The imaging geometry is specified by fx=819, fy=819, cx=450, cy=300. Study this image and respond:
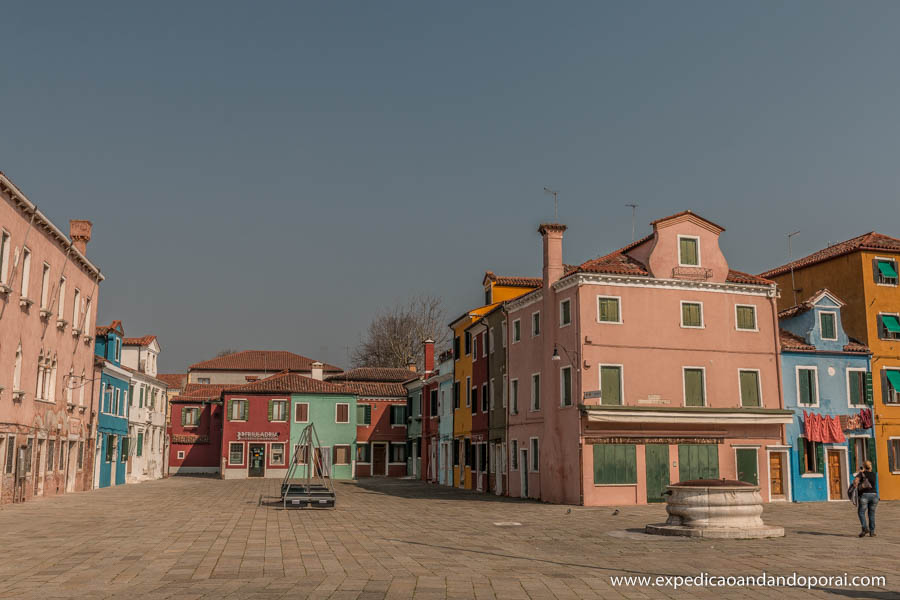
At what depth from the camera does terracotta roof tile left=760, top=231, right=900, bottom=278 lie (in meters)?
37.0

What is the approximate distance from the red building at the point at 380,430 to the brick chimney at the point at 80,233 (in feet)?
80.2

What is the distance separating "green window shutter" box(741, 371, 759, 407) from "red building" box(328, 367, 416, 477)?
107 feet

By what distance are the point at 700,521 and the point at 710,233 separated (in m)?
18.5

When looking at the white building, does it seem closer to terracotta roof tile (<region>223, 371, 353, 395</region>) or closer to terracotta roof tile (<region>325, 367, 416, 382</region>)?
terracotta roof tile (<region>223, 371, 353, 395</region>)

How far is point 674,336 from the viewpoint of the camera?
1314 inches

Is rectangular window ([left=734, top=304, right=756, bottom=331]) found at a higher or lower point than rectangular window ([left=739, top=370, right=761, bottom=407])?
higher

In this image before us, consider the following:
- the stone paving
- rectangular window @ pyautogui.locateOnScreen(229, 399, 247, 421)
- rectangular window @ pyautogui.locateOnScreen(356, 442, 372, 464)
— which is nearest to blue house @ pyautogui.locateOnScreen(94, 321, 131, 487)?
rectangular window @ pyautogui.locateOnScreen(229, 399, 247, 421)

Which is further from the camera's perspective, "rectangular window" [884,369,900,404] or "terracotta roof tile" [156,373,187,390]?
"terracotta roof tile" [156,373,187,390]

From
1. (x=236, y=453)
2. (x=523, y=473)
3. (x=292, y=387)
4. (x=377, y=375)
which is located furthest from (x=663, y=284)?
(x=377, y=375)

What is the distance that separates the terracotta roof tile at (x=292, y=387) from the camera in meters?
59.7

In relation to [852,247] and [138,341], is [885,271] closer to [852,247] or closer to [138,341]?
[852,247]

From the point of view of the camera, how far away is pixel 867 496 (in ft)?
62.3

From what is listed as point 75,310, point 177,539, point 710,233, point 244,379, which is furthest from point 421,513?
point 244,379

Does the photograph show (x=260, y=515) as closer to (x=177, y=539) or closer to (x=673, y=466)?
(x=177, y=539)
